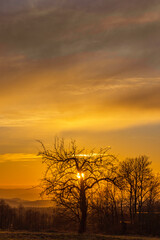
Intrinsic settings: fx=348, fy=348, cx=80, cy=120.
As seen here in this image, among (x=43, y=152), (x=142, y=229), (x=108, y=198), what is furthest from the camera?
(x=108, y=198)

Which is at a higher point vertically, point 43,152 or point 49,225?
point 43,152

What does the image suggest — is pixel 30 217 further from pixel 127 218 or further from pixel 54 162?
pixel 54 162

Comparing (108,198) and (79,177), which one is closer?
(79,177)

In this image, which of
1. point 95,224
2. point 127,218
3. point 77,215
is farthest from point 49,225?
point 77,215

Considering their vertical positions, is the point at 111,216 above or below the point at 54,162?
below

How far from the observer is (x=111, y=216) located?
57062 mm

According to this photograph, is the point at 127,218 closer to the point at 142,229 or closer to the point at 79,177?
the point at 142,229

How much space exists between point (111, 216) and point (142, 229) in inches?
325

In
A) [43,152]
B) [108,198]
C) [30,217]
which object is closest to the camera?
[43,152]

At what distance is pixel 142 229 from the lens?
49719mm

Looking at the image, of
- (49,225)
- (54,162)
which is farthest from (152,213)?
(54,162)

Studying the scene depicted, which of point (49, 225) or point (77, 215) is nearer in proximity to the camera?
point (77, 215)

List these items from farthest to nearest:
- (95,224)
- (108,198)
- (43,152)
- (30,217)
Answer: (30,217) < (108,198) < (95,224) < (43,152)

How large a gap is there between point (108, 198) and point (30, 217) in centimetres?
1565
